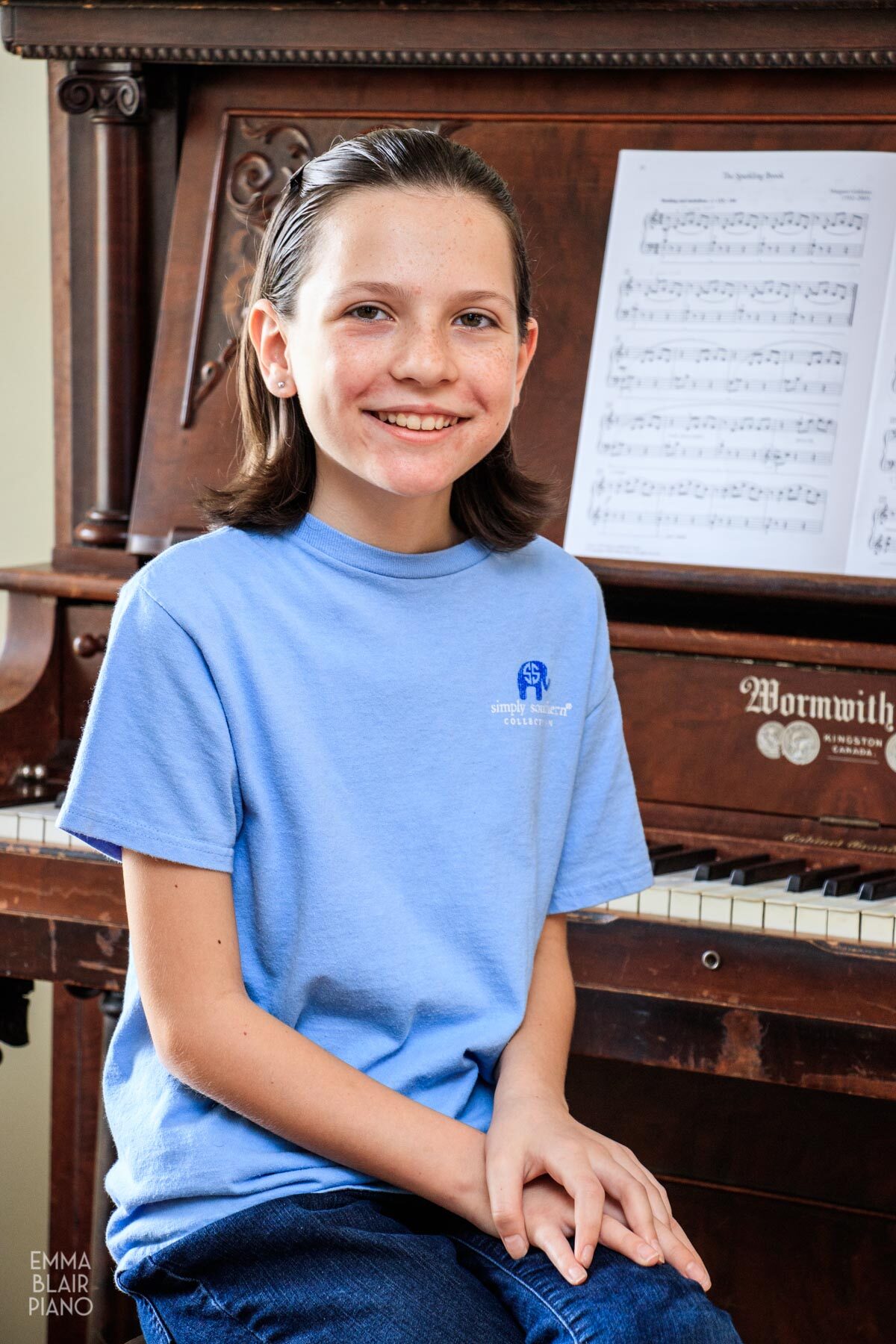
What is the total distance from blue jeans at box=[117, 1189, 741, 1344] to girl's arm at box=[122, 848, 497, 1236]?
0.05 metres

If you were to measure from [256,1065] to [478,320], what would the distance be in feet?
2.10

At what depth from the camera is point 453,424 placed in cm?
127

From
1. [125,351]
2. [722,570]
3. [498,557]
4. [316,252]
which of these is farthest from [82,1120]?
[316,252]

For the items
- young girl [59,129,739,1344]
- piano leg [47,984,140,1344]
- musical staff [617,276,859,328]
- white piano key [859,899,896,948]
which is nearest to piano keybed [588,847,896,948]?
white piano key [859,899,896,948]

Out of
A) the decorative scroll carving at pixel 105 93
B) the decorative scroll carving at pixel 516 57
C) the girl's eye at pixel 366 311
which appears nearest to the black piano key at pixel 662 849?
the girl's eye at pixel 366 311

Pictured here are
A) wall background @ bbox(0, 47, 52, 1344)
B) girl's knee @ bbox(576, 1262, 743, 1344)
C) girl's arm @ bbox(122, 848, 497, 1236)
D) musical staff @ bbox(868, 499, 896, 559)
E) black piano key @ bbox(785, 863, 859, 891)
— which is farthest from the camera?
wall background @ bbox(0, 47, 52, 1344)

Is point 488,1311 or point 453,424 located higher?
point 453,424

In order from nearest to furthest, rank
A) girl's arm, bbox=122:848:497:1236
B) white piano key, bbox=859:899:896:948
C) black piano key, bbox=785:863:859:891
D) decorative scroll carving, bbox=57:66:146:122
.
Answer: girl's arm, bbox=122:848:497:1236, white piano key, bbox=859:899:896:948, black piano key, bbox=785:863:859:891, decorative scroll carving, bbox=57:66:146:122

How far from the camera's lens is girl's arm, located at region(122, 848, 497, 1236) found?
3.75 ft

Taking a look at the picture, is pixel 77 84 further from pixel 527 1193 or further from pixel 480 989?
pixel 527 1193

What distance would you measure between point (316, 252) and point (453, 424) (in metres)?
0.18

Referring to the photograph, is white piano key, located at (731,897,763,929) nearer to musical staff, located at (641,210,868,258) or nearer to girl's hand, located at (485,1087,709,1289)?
girl's hand, located at (485,1087,709,1289)

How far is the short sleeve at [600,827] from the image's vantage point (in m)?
1.41

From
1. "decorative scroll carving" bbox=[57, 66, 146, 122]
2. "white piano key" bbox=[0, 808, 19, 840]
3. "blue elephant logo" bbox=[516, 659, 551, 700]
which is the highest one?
"decorative scroll carving" bbox=[57, 66, 146, 122]
